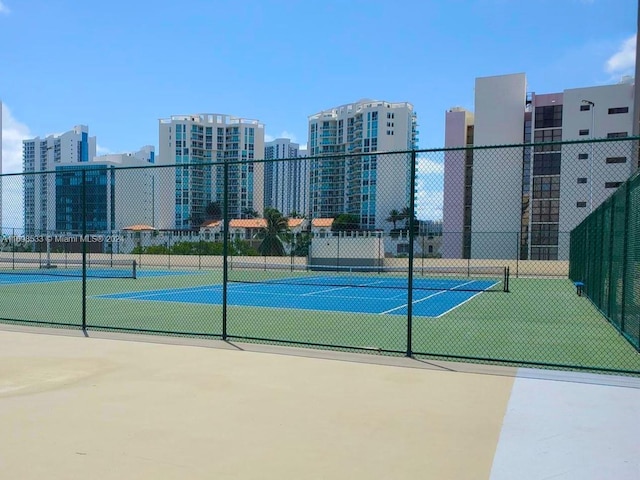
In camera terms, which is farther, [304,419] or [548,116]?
[548,116]

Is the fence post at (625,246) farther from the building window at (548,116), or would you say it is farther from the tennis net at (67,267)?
the building window at (548,116)

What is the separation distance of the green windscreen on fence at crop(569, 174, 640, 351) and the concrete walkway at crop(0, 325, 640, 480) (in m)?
2.87

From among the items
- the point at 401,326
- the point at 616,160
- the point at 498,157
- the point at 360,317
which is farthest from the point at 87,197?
the point at 616,160

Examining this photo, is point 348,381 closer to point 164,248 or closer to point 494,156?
point 164,248

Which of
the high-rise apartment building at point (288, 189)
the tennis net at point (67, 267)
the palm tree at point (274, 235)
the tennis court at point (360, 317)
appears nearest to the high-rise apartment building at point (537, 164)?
the high-rise apartment building at point (288, 189)

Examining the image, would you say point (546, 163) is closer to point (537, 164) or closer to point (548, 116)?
point (537, 164)

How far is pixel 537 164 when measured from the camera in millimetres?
71812

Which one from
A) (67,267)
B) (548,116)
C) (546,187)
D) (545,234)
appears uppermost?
(548,116)

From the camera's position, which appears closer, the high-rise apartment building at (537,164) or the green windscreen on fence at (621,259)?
the green windscreen on fence at (621,259)

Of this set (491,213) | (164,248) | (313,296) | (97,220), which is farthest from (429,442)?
(491,213)

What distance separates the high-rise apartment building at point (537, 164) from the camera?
218 ft

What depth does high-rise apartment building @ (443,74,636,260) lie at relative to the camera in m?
66.4

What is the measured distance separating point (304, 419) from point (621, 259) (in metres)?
7.78

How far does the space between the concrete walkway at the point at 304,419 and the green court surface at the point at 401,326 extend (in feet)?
4.45
